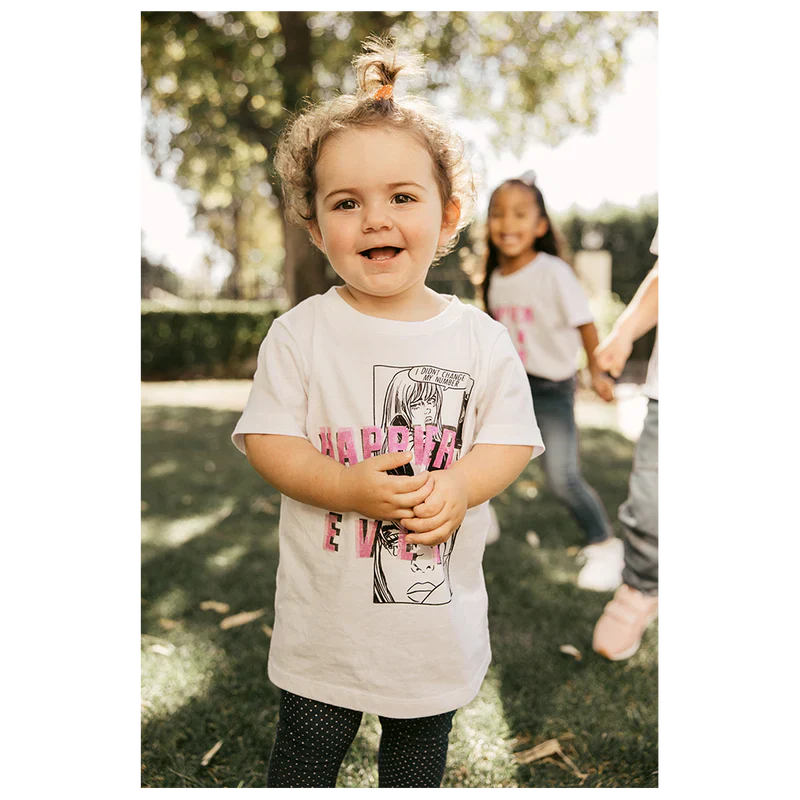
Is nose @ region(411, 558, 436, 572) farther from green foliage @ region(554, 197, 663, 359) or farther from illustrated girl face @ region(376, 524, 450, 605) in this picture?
green foliage @ region(554, 197, 663, 359)

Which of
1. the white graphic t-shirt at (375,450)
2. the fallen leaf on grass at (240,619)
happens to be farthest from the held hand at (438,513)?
the fallen leaf on grass at (240,619)

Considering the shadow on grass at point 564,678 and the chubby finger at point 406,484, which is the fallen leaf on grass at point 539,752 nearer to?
the shadow on grass at point 564,678

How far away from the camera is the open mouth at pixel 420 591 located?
1.57 metres

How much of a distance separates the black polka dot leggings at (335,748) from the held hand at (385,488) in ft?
1.62

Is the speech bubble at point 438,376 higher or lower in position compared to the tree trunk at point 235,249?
lower

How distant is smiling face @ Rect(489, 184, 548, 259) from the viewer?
3.56 metres

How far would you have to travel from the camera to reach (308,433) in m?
1.59

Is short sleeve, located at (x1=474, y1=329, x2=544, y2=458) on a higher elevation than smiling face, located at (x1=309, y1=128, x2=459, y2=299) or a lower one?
lower

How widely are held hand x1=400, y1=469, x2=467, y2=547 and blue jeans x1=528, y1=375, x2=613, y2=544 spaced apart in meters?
2.37

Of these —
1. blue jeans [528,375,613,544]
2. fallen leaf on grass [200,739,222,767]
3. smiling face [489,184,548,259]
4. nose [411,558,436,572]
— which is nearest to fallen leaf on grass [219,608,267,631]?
fallen leaf on grass [200,739,222,767]

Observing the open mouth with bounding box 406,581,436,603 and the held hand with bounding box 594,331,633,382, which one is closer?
the open mouth with bounding box 406,581,436,603
